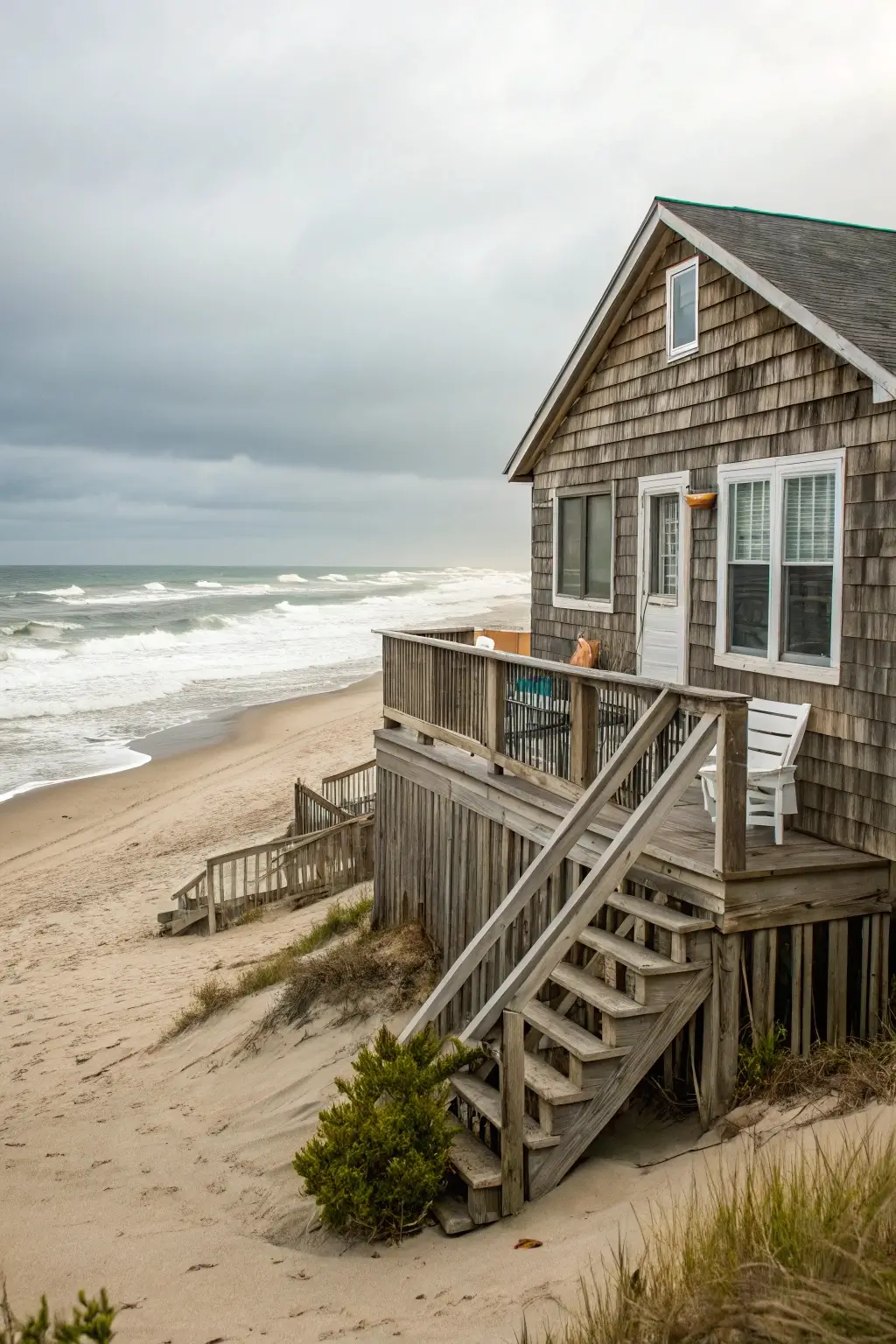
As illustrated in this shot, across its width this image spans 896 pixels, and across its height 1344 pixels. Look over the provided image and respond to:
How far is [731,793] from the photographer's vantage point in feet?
17.8

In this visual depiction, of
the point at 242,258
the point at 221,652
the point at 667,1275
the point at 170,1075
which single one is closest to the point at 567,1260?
the point at 667,1275

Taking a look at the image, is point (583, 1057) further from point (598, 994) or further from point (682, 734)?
point (682, 734)


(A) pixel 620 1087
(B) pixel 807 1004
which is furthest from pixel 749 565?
→ (A) pixel 620 1087

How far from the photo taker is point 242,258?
1442 inches

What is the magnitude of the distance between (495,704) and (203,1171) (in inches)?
157

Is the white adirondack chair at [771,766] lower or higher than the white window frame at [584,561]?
lower

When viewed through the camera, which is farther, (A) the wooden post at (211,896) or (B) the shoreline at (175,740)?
(B) the shoreline at (175,740)

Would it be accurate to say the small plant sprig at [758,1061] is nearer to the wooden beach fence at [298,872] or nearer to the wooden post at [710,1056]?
the wooden post at [710,1056]

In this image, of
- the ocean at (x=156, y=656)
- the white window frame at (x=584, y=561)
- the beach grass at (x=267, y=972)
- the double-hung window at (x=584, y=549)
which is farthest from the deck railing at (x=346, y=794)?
the ocean at (x=156, y=656)

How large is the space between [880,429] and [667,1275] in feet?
16.7

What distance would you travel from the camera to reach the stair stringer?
16.4 ft

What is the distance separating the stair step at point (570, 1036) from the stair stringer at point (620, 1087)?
135 millimetres

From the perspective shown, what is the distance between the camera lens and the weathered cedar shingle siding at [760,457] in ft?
20.5

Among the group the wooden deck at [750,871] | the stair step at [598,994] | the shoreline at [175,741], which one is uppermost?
the wooden deck at [750,871]
